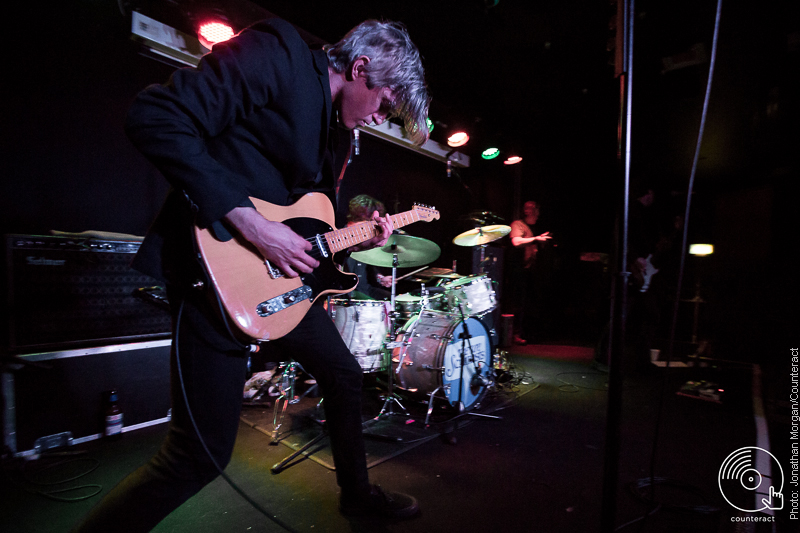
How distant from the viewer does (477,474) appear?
224 centimetres

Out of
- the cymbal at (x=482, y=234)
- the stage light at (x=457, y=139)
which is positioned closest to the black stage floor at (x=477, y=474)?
the cymbal at (x=482, y=234)

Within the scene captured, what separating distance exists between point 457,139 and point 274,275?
5132mm

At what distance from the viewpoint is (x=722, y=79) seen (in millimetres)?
5211

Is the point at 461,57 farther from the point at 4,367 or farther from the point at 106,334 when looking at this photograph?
the point at 4,367

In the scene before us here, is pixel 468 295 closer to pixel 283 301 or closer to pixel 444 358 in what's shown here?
pixel 444 358

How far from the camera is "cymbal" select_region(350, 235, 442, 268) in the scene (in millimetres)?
3054

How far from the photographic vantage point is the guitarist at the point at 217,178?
36.9 inches

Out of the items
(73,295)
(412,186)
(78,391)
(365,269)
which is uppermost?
(412,186)

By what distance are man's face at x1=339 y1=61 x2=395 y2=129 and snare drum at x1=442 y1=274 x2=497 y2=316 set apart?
2.20 metres

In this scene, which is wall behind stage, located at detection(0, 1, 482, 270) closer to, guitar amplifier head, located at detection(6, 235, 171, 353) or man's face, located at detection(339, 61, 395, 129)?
guitar amplifier head, located at detection(6, 235, 171, 353)

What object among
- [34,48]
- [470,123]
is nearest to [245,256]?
[34,48]

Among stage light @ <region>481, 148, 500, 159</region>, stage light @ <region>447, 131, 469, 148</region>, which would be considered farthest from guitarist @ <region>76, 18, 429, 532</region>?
stage light @ <region>481, 148, 500, 159</region>

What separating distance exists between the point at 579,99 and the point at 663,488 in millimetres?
5682

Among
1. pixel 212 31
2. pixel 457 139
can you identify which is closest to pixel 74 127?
pixel 212 31
